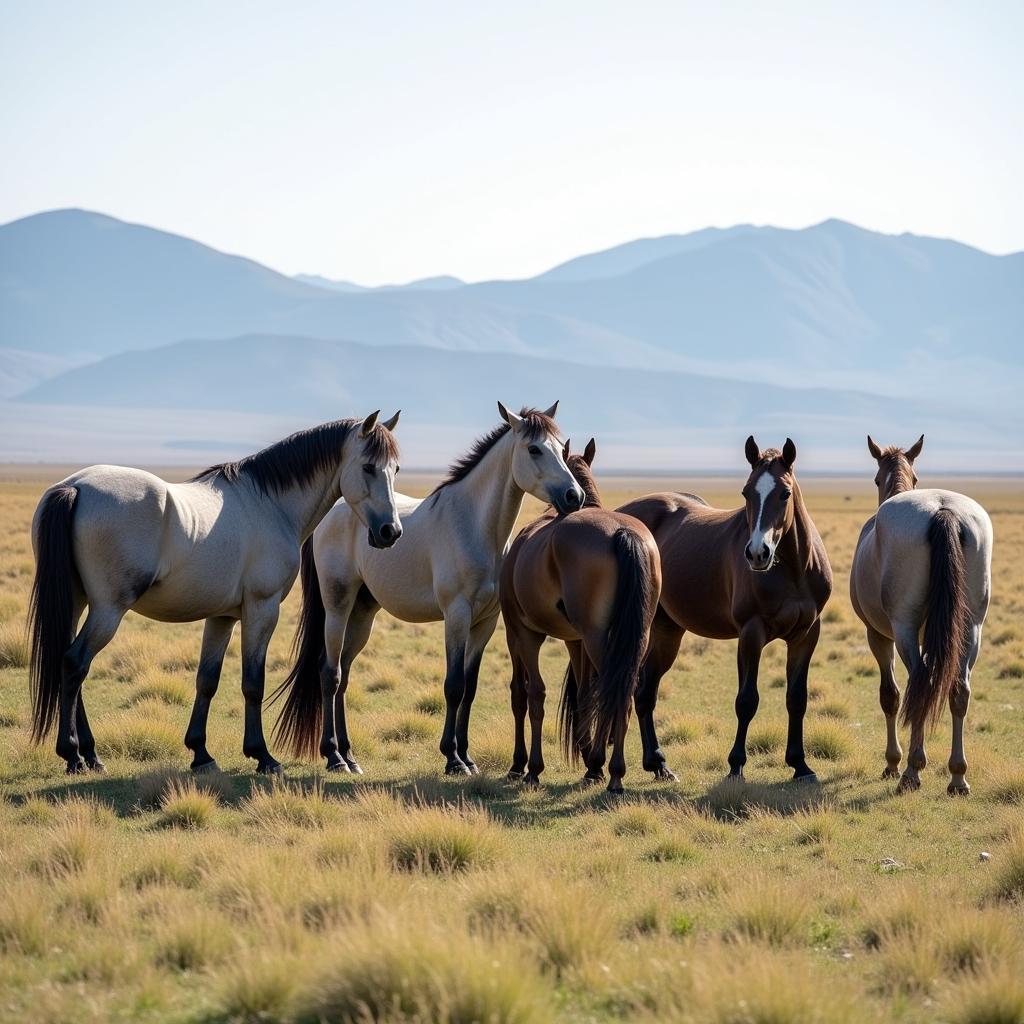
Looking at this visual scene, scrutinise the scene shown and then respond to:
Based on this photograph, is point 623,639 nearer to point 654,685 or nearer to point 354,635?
point 654,685

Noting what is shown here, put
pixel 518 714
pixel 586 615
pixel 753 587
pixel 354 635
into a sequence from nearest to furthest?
pixel 586 615 < pixel 753 587 < pixel 518 714 < pixel 354 635

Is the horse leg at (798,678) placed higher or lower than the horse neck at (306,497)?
lower

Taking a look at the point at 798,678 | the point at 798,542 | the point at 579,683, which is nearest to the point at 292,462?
the point at 579,683

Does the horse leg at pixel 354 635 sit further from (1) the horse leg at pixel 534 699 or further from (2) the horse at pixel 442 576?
(1) the horse leg at pixel 534 699

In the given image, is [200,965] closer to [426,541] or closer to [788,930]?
[788,930]

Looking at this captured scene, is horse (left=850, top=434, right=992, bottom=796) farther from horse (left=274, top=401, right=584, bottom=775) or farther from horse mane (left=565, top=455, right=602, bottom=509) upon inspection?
horse (left=274, top=401, right=584, bottom=775)

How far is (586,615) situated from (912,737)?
243 centimetres

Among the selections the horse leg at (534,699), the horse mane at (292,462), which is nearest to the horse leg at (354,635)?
the horse mane at (292,462)

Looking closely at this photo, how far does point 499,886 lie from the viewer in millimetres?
5961

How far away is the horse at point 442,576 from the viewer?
952 centimetres

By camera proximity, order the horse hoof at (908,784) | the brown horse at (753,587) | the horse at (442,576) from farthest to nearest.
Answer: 1. the horse at (442,576)
2. the horse hoof at (908,784)
3. the brown horse at (753,587)

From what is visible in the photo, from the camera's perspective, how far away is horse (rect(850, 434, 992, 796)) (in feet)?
28.9

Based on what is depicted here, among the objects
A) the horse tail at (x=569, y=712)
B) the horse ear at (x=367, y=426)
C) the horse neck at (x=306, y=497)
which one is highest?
the horse ear at (x=367, y=426)

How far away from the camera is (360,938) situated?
492 cm
